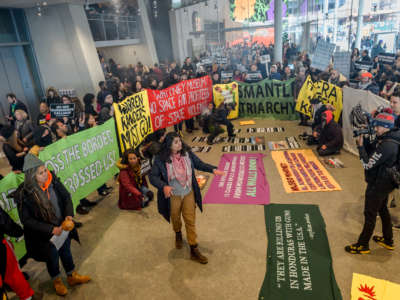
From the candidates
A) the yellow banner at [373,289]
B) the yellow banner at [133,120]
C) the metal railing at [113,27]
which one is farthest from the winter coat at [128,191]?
the metal railing at [113,27]

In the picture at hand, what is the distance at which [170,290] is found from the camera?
375cm

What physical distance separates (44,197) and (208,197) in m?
3.24

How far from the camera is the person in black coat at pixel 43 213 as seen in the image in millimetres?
3246

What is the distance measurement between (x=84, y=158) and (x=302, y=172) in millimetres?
4609

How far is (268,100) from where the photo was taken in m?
11.3

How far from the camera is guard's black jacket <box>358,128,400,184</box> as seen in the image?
3.53m

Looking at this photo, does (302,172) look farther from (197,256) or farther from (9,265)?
(9,265)

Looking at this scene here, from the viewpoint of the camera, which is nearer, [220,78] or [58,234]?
[58,234]

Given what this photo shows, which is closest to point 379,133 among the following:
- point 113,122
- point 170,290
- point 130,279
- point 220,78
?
point 170,290

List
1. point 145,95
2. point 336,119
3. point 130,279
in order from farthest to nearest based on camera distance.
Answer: point 336,119 → point 145,95 → point 130,279

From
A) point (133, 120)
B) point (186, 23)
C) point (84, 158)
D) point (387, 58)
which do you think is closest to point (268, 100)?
point (387, 58)

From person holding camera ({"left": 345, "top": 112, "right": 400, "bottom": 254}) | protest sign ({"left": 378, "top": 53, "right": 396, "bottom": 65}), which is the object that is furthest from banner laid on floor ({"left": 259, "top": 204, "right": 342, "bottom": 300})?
protest sign ({"left": 378, "top": 53, "right": 396, "bottom": 65})

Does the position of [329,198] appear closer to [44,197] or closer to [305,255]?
[305,255]

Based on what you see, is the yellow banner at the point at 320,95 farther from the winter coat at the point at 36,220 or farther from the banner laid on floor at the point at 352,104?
the winter coat at the point at 36,220
